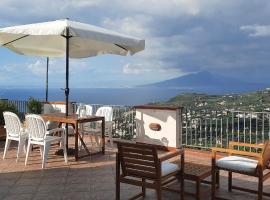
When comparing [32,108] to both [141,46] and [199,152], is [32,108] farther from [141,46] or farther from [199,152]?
[199,152]

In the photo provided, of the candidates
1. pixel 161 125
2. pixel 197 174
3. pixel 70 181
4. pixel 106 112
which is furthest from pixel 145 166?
pixel 106 112

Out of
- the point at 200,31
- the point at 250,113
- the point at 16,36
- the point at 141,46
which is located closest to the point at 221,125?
the point at 250,113

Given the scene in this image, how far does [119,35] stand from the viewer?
→ 21.9ft

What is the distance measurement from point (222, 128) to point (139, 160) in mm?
3840

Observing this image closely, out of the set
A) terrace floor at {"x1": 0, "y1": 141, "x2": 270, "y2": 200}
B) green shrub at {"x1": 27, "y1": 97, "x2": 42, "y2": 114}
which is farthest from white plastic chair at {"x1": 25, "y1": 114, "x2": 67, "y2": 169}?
green shrub at {"x1": 27, "y1": 97, "x2": 42, "y2": 114}

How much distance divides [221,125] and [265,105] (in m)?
1.09

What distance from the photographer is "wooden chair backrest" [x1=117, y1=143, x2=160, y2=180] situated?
3.82 meters

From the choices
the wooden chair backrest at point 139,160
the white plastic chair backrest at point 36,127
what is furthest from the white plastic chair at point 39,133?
the wooden chair backrest at point 139,160

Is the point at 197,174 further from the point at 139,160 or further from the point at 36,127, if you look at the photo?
the point at 36,127

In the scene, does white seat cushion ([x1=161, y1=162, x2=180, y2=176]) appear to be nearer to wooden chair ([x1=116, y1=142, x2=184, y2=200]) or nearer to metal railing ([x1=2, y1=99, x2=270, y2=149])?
wooden chair ([x1=116, y1=142, x2=184, y2=200])

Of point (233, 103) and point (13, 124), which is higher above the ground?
point (233, 103)

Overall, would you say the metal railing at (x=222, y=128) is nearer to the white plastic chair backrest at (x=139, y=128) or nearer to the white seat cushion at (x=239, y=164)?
the white plastic chair backrest at (x=139, y=128)

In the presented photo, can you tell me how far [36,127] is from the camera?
5996 millimetres

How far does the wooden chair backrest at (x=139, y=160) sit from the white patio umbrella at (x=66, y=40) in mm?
2737
